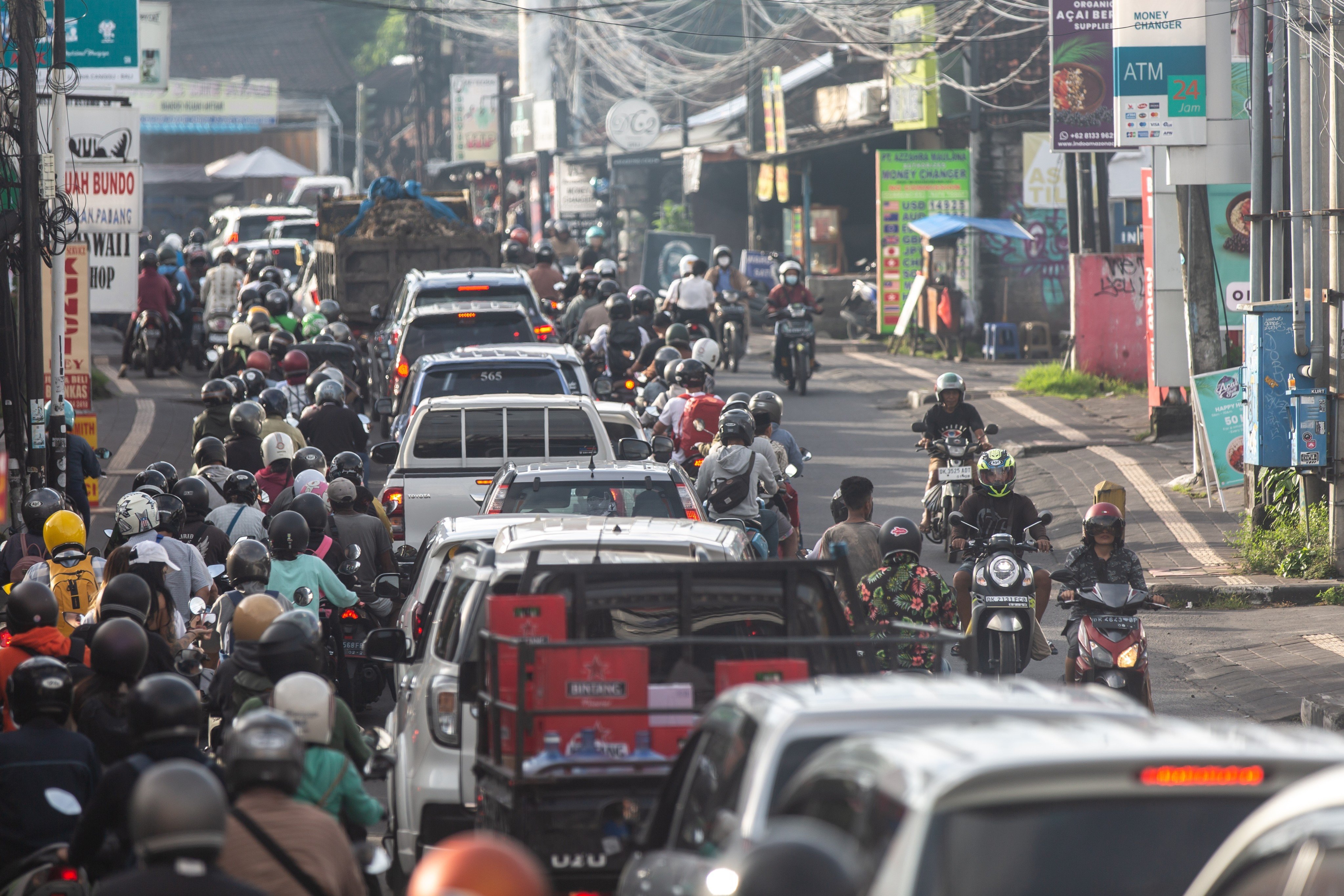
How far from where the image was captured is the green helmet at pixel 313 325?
21.2 metres

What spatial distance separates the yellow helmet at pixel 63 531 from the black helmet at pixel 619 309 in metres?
11.5

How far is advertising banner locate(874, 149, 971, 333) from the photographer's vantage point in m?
30.4

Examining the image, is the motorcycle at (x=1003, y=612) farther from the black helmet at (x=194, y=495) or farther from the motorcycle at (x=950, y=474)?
the motorcycle at (x=950, y=474)

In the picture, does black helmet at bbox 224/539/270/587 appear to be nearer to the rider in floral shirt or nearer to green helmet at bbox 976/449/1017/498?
the rider in floral shirt

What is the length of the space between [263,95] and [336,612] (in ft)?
186

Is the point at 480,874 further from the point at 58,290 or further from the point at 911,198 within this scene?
the point at 911,198

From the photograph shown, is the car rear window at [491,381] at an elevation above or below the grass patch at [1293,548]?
above

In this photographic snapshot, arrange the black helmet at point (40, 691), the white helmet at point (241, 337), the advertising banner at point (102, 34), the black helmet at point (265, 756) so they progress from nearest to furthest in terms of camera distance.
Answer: the black helmet at point (265, 756)
the black helmet at point (40, 691)
the advertising banner at point (102, 34)
the white helmet at point (241, 337)

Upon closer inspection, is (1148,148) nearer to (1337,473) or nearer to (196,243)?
(1337,473)

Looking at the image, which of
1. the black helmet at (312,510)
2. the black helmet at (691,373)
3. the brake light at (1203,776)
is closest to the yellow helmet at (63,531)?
the black helmet at (312,510)

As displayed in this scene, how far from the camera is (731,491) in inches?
470

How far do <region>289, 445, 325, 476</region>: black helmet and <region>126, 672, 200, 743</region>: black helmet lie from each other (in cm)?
658

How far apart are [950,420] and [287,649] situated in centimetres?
945

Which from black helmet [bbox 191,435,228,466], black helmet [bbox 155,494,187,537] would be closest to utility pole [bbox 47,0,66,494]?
black helmet [bbox 191,435,228,466]
